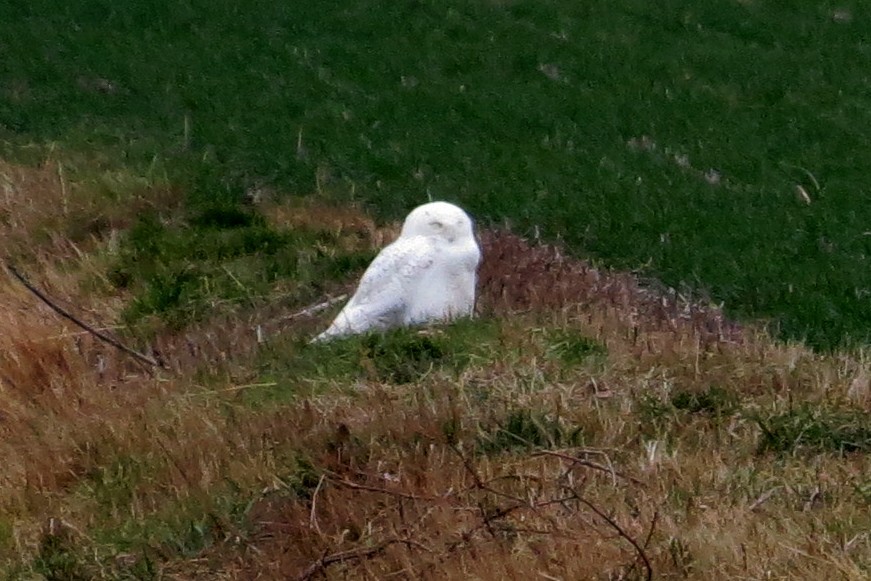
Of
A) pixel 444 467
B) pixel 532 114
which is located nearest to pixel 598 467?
pixel 444 467

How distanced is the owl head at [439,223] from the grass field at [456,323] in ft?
1.32

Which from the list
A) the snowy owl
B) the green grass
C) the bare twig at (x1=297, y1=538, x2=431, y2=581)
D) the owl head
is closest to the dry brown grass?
the bare twig at (x1=297, y1=538, x2=431, y2=581)

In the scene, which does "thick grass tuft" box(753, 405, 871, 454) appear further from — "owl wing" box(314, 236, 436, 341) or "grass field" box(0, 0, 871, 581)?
"owl wing" box(314, 236, 436, 341)

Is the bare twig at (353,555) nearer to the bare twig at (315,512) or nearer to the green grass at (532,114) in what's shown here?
the bare twig at (315,512)

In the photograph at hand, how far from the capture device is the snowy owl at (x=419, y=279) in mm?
6234

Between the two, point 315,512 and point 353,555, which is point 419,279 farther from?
point 353,555

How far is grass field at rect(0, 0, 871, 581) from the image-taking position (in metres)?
4.15

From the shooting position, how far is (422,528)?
13.3 ft

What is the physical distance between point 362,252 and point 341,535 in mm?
4302

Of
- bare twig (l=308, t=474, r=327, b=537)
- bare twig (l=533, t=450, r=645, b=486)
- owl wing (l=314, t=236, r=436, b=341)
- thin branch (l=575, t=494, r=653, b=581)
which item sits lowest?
owl wing (l=314, t=236, r=436, b=341)

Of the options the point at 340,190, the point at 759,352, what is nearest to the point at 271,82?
the point at 340,190

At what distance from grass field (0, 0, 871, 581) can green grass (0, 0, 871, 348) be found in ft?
0.16

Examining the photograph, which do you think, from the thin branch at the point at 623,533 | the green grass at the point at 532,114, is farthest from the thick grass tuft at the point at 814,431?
the green grass at the point at 532,114

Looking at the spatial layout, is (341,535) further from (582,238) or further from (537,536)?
(582,238)
